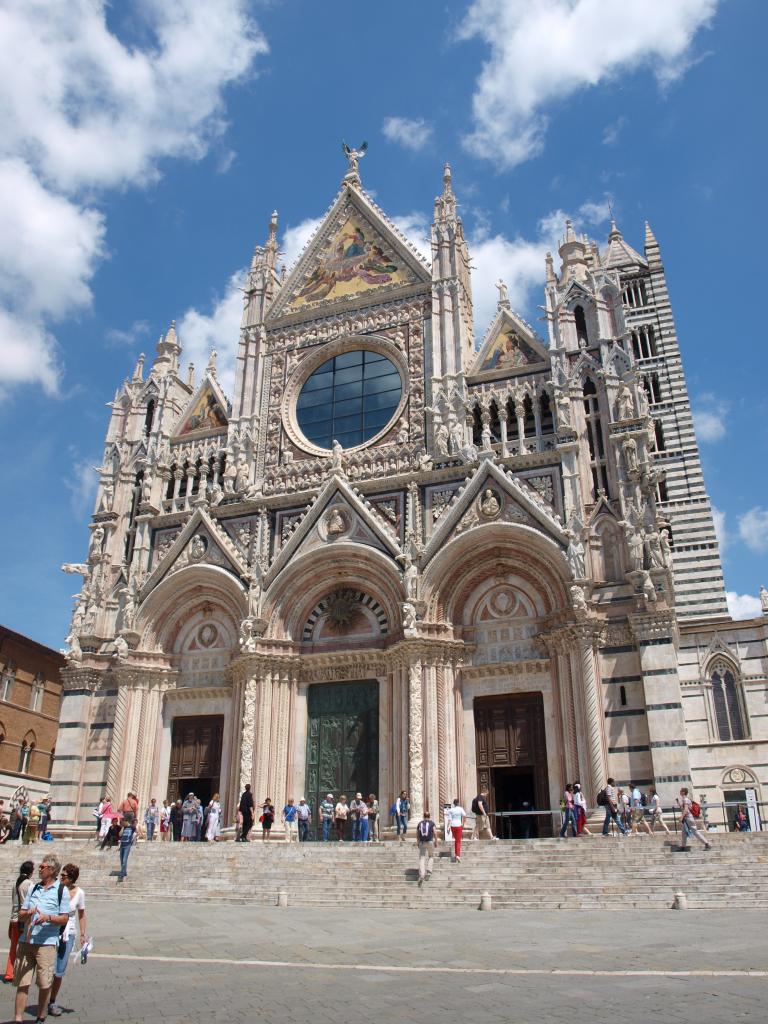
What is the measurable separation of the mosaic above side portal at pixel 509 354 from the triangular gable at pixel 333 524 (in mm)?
5699

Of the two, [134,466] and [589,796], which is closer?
[589,796]

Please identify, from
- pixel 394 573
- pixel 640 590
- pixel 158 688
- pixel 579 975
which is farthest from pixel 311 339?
pixel 579 975

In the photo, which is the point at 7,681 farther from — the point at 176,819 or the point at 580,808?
the point at 580,808

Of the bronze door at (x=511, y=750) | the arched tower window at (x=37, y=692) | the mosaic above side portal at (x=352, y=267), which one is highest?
the mosaic above side portal at (x=352, y=267)

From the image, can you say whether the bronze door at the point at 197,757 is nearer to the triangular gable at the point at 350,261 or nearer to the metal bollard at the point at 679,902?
the triangular gable at the point at 350,261

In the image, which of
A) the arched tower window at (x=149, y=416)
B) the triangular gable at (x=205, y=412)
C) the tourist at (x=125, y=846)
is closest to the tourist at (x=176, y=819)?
the tourist at (x=125, y=846)

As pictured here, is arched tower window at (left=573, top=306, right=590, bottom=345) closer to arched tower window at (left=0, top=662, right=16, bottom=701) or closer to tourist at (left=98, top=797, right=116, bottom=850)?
tourist at (left=98, top=797, right=116, bottom=850)

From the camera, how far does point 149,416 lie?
30203mm

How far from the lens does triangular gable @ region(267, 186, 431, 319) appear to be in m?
→ 29.2

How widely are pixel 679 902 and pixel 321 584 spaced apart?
14.0 m

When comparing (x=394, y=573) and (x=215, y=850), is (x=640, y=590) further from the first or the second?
(x=215, y=850)

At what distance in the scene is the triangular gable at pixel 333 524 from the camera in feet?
80.4

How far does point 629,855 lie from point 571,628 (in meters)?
6.49

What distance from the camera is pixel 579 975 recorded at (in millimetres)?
8102
